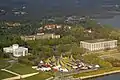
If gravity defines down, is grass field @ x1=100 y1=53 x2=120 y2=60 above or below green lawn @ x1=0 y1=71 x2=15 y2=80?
above

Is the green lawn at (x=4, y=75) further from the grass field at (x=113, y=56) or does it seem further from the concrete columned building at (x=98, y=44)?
the concrete columned building at (x=98, y=44)

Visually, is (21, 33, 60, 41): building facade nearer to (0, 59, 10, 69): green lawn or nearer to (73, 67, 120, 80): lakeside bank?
(0, 59, 10, 69): green lawn

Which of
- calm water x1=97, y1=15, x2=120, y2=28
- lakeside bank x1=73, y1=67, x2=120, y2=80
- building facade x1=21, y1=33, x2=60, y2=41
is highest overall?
calm water x1=97, y1=15, x2=120, y2=28

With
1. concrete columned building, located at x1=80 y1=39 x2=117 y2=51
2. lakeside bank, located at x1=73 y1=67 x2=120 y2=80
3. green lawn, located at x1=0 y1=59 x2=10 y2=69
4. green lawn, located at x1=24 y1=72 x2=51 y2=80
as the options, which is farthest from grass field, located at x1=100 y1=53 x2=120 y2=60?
green lawn, located at x1=0 y1=59 x2=10 y2=69

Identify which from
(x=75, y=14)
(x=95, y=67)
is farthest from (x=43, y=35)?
(x=75, y=14)

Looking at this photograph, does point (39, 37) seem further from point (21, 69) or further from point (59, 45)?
point (21, 69)

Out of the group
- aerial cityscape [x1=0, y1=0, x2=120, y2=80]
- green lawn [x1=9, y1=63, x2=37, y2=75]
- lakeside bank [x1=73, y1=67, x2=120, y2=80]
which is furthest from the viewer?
aerial cityscape [x1=0, y1=0, x2=120, y2=80]
